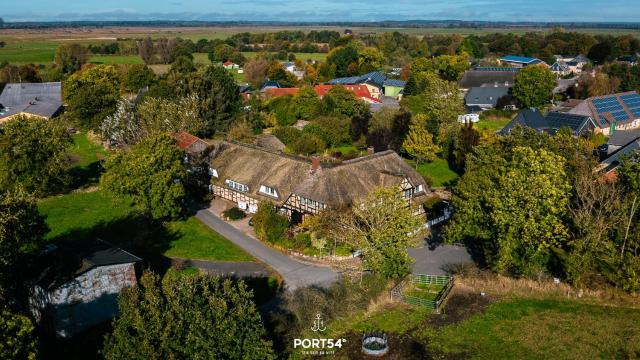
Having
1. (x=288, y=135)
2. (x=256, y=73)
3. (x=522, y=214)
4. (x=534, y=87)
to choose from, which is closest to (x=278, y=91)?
(x=256, y=73)

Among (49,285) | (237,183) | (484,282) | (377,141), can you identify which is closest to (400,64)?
(377,141)

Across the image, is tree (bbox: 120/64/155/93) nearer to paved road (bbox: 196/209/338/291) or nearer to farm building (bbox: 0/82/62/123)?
farm building (bbox: 0/82/62/123)

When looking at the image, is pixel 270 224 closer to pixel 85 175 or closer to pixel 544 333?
pixel 544 333

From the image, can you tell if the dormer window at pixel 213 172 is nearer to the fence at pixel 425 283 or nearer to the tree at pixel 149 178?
the tree at pixel 149 178

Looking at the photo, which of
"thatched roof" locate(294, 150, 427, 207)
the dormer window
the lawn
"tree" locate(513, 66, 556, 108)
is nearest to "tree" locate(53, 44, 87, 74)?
the lawn

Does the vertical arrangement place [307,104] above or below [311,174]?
above

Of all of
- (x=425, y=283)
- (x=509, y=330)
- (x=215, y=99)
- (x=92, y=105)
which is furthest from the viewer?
(x=215, y=99)

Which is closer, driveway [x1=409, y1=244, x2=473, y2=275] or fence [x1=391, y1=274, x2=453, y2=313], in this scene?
fence [x1=391, y1=274, x2=453, y2=313]
